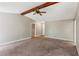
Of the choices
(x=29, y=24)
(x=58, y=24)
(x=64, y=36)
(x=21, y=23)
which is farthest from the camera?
(x=58, y=24)

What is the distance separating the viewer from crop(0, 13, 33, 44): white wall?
10.8 feet

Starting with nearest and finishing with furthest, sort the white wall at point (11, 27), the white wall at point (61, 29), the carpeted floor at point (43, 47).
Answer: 1. the white wall at point (11, 27)
2. the carpeted floor at point (43, 47)
3. the white wall at point (61, 29)

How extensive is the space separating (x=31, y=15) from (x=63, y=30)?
1937 mm

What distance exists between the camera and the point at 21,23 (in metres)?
3.78

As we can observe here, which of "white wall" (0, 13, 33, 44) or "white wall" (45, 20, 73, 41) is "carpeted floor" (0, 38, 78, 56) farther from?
"white wall" (0, 13, 33, 44)

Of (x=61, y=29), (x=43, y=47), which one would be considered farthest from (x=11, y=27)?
(x=61, y=29)

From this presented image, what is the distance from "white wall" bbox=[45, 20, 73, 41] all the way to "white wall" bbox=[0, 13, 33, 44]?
1.60 meters

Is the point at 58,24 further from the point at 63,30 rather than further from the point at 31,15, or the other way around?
the point at 31,15

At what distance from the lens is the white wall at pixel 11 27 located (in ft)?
10.8

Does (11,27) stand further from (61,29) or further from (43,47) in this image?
(61,29)

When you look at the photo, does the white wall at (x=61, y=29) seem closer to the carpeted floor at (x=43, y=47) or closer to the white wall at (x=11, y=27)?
the carpeted floor at (x=43, y=47)

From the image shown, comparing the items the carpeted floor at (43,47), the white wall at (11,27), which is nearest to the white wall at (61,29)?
the carpeted floor at (43,47)

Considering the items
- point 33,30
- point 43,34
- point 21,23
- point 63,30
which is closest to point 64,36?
point 63,30

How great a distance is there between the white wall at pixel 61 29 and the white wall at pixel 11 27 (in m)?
1.60
